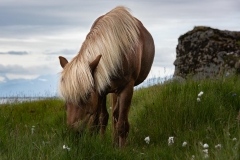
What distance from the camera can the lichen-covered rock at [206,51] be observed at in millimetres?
12242

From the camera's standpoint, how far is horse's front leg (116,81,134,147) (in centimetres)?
659

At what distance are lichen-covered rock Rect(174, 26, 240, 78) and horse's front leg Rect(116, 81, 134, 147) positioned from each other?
226 inches

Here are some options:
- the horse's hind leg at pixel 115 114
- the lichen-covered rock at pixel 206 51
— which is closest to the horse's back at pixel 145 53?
the horse's hind leg at pixel 115 114

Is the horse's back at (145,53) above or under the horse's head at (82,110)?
above

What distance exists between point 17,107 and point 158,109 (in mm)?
5889

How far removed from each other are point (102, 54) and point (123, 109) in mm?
1188

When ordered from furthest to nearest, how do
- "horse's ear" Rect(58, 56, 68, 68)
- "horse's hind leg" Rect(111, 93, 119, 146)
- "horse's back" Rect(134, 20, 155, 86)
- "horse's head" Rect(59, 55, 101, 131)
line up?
"horse's back" Rect(134, 20, 155, 86)
"horse's hind leg" Rect(111, 93, 119, 146)
"horse's ear" Rect(58, 56, 68, 68)
"horse's head" Rect(59, 55, 101, 131)

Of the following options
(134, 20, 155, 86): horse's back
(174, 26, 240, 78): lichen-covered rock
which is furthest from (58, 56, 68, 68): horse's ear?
(174, 26, 240, 78): lichen-covered rock

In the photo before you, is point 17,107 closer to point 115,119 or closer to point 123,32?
point 115,119

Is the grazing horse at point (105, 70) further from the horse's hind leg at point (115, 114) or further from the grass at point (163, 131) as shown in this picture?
the grass at point (163, 131)

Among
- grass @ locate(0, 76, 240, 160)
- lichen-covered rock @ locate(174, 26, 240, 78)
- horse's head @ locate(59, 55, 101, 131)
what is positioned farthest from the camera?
lichen-covered rock @ locate(174, 26, 240, 78)

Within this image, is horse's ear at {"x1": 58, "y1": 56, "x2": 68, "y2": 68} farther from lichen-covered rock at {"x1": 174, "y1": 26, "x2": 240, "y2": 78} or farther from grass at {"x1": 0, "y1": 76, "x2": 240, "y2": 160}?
lichen-covered rock at {"x1": 174, "y1": 26, "x2": 240, "y2": 78}

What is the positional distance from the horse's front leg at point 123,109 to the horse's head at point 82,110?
41.5 inches

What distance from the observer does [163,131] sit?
7.32 m
